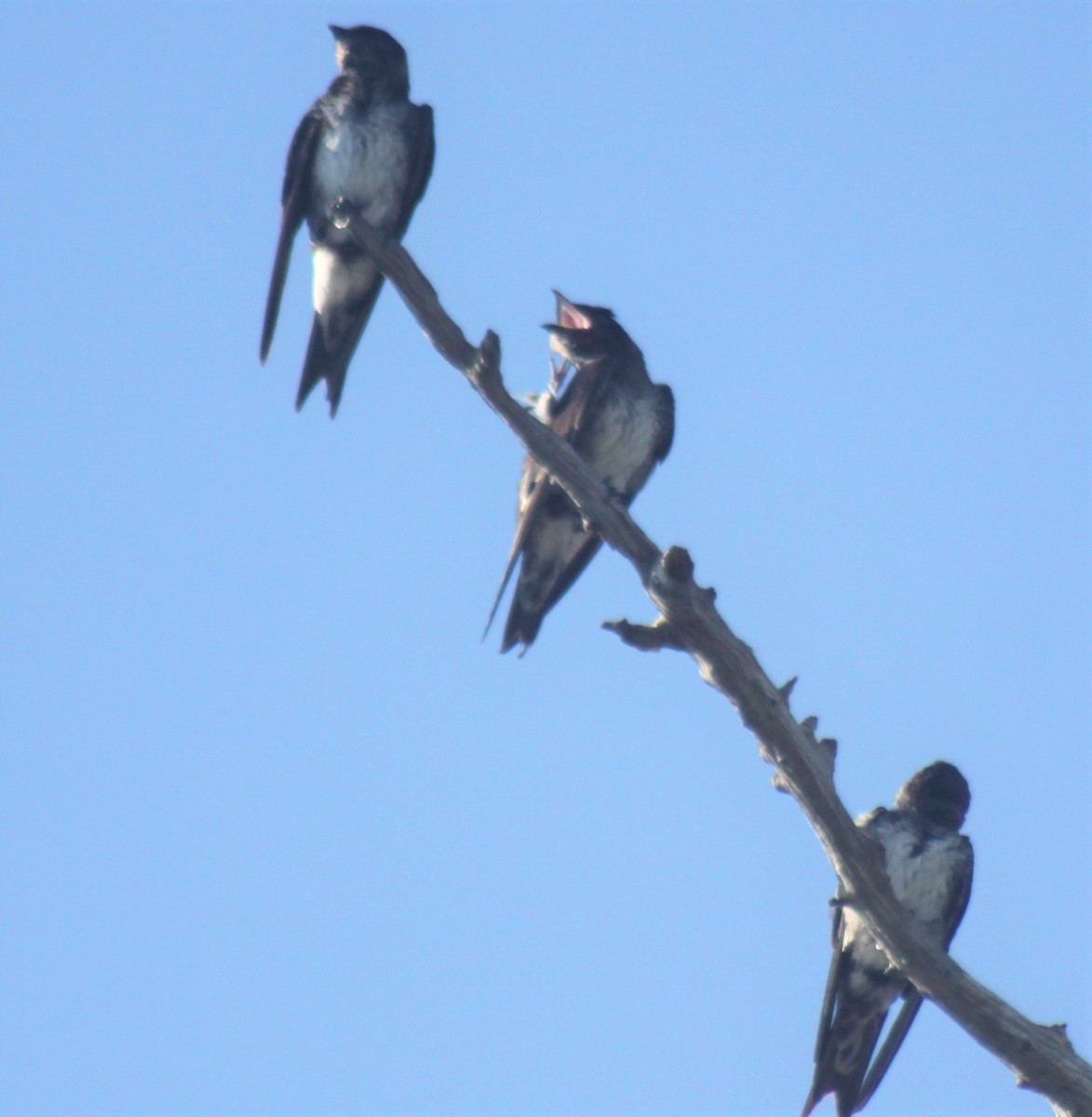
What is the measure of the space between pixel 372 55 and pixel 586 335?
1.50 metres

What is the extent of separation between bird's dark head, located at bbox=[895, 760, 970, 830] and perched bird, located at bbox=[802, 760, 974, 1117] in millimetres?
128

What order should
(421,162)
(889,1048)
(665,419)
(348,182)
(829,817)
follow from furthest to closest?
(665,419), (421,162), (348,182), (889,1048), (829,817)

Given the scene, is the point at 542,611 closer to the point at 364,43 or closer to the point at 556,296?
the point at 556,296

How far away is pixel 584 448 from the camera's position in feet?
26.3

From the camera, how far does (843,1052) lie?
25.4 ft

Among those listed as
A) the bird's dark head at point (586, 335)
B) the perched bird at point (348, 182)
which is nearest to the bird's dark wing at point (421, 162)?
the perched bird at point (348, 182)

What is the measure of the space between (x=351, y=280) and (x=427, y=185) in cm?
52

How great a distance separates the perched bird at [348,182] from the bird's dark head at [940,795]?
3.00 meters

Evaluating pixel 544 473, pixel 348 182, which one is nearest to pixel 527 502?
pixel 544 473

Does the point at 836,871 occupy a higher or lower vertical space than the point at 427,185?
lower

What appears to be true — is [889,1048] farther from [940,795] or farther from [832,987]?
[940,795]

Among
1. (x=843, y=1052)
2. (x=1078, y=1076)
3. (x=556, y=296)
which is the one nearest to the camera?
(x=1078, y=1076)

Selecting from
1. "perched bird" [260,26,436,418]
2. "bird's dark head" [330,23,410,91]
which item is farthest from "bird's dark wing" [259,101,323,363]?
"bird's dark head" [330,23,410,91]

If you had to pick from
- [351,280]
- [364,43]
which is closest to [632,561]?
[351,280]
